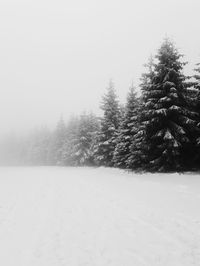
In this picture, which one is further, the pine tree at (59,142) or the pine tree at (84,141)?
the pine tree at (59,142)

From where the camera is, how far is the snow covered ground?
564cm

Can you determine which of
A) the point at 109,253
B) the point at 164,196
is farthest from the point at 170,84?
the point at 109,253

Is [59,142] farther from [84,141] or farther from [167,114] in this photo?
[167,114]

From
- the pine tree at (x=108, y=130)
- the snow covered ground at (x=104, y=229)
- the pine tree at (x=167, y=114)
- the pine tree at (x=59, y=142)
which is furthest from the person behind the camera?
the pine tree at (x=59, y=142)

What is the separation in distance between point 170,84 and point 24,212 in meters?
14.2

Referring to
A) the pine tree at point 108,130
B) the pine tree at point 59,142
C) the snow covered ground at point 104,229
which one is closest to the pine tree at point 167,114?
the snow covered ground at point 104,229

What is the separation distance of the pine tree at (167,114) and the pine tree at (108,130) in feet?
37.4

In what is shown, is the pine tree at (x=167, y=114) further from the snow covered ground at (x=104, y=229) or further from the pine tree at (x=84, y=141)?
the pine tree at (x=84, y=141)

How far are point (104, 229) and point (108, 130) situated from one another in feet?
84.0

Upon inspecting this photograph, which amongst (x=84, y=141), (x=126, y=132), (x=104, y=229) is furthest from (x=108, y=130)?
(x=104, y=229)

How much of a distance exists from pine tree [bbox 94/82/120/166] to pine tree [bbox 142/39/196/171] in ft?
37.4

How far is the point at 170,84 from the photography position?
18.8 m

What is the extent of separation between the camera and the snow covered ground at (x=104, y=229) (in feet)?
18.5

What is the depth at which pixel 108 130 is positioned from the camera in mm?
32781
